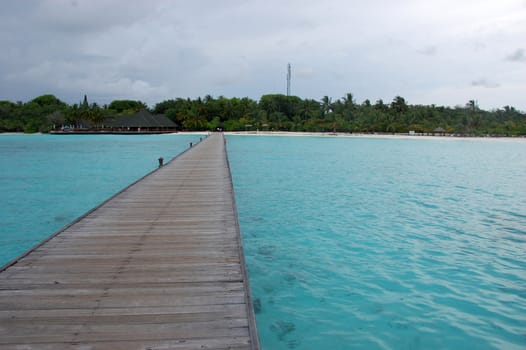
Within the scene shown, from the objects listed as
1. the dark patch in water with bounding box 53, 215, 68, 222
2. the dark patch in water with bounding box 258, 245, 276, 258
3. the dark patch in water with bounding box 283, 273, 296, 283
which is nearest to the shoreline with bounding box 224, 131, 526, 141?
the dark patch in water with bounding box 53, 215, 68, 222

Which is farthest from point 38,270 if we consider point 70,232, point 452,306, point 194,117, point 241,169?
point 194,117

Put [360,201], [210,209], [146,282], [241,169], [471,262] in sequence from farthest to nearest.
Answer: [241,169], [360,201], [210,209], [471,262], [146,282]

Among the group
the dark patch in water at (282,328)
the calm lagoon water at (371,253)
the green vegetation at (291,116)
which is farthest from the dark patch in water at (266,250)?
the green vegetation at (291,116)

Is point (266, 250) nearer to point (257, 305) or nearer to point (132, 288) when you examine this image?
point (257, 305)

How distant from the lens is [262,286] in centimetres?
534

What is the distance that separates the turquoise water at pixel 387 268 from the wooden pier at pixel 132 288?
41.8 inches

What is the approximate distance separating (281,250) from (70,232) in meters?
3.36

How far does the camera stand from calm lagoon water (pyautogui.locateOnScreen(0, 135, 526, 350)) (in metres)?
4.30

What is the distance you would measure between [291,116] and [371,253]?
7428 centimetres

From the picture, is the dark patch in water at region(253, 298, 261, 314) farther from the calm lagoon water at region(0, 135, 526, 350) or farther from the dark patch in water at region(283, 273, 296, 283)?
the dark patch in water at region(283, 273, 296, 283)

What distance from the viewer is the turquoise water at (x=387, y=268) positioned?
424cm

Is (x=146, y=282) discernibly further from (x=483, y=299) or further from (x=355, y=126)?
(x=355, y=126)

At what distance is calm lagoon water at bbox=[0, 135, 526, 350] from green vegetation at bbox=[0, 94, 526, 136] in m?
53.6

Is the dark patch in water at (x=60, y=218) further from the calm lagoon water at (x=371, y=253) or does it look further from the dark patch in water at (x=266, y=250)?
the dark patch in water at (x=266, y=250)
